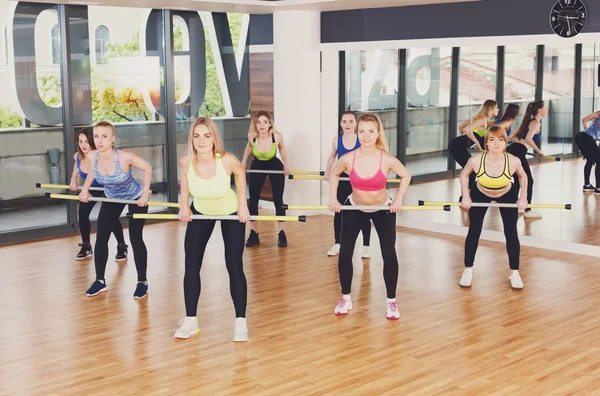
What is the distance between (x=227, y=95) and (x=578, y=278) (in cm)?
485

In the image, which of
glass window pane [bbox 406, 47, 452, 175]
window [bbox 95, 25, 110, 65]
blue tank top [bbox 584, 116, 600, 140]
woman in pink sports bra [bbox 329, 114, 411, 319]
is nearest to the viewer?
woman in pink sports bra [bbox 329, 114, 411, 319]

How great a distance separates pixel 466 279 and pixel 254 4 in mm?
4000

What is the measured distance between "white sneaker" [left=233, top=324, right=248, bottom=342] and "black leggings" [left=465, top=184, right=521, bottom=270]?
2.12 metres

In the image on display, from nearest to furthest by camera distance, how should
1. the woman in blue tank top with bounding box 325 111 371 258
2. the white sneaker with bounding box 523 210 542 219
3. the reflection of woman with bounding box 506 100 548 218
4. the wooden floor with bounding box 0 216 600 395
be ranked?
the wooden floor with bounding box 0 216 600 395 → the woman in blue tank top with bounding box 325 111 371 258 → the reflection of woman with bounding box 506 100 548 218 → the white sneaker with bounding box 523 210 542 219

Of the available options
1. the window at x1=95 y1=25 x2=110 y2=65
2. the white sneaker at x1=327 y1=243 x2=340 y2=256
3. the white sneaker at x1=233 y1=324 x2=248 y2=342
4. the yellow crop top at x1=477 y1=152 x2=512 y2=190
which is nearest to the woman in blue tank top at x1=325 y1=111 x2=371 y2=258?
the white sneaker at x1=327 y1=243 x2=340 y2=256

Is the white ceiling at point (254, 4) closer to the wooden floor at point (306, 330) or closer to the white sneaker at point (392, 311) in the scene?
the wooden floor at point (306, 330)

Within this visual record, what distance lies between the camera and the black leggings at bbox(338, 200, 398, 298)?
5812mm

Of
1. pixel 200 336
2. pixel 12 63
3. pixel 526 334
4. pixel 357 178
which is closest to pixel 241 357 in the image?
pixel 200 336

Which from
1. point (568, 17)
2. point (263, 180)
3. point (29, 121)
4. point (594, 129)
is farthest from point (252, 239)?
point (568, 17)

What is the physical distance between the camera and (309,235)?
8984 mm

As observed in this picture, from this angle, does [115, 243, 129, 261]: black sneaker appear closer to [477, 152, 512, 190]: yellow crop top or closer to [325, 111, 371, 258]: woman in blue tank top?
[325, 111, 371, 258]: woman in blue tank top

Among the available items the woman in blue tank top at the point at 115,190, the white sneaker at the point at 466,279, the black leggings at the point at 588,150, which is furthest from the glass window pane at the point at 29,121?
the black leggings at the point at 588,150

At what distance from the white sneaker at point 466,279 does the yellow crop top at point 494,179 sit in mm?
722

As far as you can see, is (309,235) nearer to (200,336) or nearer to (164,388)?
(200,336)
